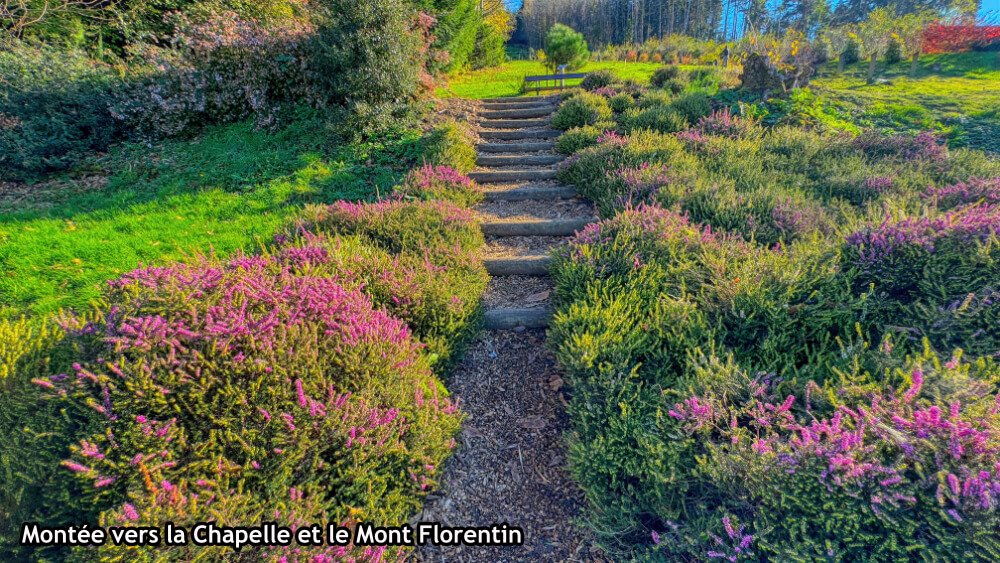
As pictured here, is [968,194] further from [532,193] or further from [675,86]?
[675,86]


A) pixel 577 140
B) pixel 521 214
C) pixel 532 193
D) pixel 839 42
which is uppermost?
pixel 839 42

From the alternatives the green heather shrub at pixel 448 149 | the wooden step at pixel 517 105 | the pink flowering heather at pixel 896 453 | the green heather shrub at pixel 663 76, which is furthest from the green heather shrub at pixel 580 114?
the pink flowering heather at pixel 896 453

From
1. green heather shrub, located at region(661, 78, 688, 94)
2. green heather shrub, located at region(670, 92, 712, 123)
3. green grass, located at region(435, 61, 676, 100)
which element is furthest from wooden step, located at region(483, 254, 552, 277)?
green heather shrub, located at region(661, 78, 688, 94)

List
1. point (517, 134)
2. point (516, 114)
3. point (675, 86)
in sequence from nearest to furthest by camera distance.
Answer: point (517, 134), point (516, 114), point (675, 86)

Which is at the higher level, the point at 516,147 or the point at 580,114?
the point at 580,114

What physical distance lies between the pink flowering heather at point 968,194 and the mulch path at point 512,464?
16.4 ft

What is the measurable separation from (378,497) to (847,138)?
9870mm

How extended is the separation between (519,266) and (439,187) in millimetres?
2175

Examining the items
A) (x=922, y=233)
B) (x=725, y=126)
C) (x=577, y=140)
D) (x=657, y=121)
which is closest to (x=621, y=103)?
(x=657, y=121)

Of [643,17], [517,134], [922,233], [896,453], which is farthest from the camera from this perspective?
[643,17]

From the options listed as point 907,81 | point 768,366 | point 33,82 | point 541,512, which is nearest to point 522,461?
point 541,512

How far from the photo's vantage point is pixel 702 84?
12.9 m

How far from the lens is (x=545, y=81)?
16281 mm

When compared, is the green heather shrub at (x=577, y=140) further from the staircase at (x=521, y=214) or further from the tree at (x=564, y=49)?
the tree at (x=564, y=49)
